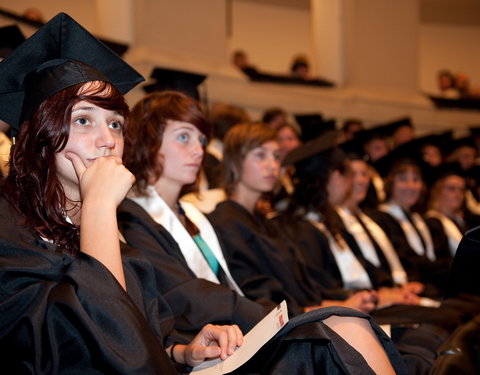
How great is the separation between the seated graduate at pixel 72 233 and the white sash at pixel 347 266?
251 cm

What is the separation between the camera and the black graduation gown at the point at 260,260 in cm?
359

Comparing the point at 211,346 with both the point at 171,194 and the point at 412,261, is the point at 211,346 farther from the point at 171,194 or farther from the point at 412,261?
the point at 412,261

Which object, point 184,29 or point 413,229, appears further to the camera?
point 184,29

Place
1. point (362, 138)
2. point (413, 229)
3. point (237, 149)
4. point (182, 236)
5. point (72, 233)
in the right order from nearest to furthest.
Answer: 1. point (72, 233)
2. point (182, 236)
3. point (237, 149)
4. point (413, 229)
5. point (362, 138)

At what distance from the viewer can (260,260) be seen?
3.91 meters

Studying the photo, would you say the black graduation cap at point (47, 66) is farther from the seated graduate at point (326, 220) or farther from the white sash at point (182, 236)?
the seated graduate at point (326, 220)

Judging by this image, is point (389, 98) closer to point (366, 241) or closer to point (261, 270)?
point (366, 241)

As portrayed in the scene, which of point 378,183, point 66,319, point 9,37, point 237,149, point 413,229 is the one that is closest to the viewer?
point 66,319

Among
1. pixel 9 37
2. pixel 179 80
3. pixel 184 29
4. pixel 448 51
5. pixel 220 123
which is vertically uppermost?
pixel 184 29

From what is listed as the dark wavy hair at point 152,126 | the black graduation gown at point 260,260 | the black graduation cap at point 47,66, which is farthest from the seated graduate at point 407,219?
the black graduation cap at point 47,66

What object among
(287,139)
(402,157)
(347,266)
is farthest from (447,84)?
(347,266)

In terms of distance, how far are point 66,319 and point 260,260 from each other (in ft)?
7.04

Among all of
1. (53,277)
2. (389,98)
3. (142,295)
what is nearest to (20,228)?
(53,277)

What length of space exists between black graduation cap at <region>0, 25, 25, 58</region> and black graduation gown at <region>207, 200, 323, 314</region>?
1536 mm
